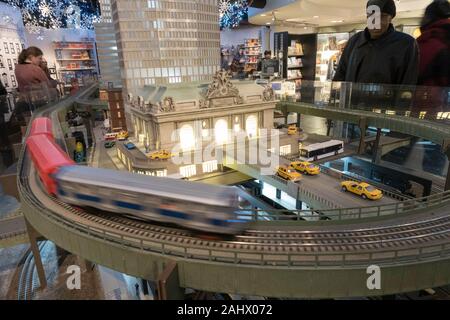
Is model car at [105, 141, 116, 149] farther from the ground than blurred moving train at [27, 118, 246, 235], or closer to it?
closer to it

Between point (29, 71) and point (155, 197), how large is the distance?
3227cm

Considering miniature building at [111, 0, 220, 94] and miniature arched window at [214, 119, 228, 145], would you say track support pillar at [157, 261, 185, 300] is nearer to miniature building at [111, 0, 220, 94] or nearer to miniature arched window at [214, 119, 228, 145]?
miniature arched window at [214, 119, 228, 145]

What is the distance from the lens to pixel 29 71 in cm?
3516

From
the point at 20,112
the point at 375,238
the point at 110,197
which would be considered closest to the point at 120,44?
the point at 20,112

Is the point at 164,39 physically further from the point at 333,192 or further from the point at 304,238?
the point at 304,238

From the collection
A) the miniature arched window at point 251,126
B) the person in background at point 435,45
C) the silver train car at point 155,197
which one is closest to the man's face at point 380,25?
the person in background at point 435,45

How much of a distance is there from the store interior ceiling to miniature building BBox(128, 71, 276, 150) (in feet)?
30.3

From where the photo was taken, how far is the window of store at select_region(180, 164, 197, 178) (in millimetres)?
27609

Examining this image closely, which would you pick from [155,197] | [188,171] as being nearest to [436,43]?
[155,197]

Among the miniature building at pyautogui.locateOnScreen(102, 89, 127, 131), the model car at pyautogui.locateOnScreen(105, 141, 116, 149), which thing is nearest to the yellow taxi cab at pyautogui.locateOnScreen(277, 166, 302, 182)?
the model car at pyautogui.locateOnScreen(105, 141, 116, 149)

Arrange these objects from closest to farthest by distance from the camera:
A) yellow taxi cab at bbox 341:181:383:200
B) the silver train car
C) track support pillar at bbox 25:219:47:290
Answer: the silver train car, track support pillar at bbox 25:219:47:290, yellow taxi cab at bbox 341:181:383:200

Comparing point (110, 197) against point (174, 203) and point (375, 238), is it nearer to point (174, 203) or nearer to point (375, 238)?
point (174, 203)

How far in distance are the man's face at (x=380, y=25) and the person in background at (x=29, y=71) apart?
34.5 m
